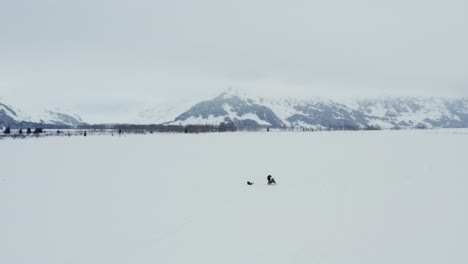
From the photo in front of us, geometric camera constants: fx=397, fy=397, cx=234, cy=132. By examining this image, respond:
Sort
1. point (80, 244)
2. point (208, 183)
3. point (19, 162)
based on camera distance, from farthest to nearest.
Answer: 1. point (19, 162)
2. point (208, 183)
3. point (80, 244)

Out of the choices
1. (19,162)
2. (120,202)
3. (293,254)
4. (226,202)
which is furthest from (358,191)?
(19,162)

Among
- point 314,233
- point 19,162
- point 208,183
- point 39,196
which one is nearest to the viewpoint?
point 314,233

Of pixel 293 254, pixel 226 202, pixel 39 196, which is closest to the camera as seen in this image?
pixel 293 254

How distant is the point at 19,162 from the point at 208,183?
2409 cm

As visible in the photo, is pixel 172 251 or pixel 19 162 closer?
pixel 172 251

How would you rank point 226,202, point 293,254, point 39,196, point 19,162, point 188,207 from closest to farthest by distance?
point 293,254
point 188,207
point 226,202
point 39,196
point 19,162

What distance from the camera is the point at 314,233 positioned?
15047 millimetres

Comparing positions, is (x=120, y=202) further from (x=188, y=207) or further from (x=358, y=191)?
(x=358, y=191)

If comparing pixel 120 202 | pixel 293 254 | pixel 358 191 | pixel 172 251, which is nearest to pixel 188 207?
pixel 120 202

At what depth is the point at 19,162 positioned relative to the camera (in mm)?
40469

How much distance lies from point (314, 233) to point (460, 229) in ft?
18.7

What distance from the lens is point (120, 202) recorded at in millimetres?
20828

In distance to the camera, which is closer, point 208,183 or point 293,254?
point 293,254

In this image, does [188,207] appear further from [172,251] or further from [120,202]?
[172,251]
